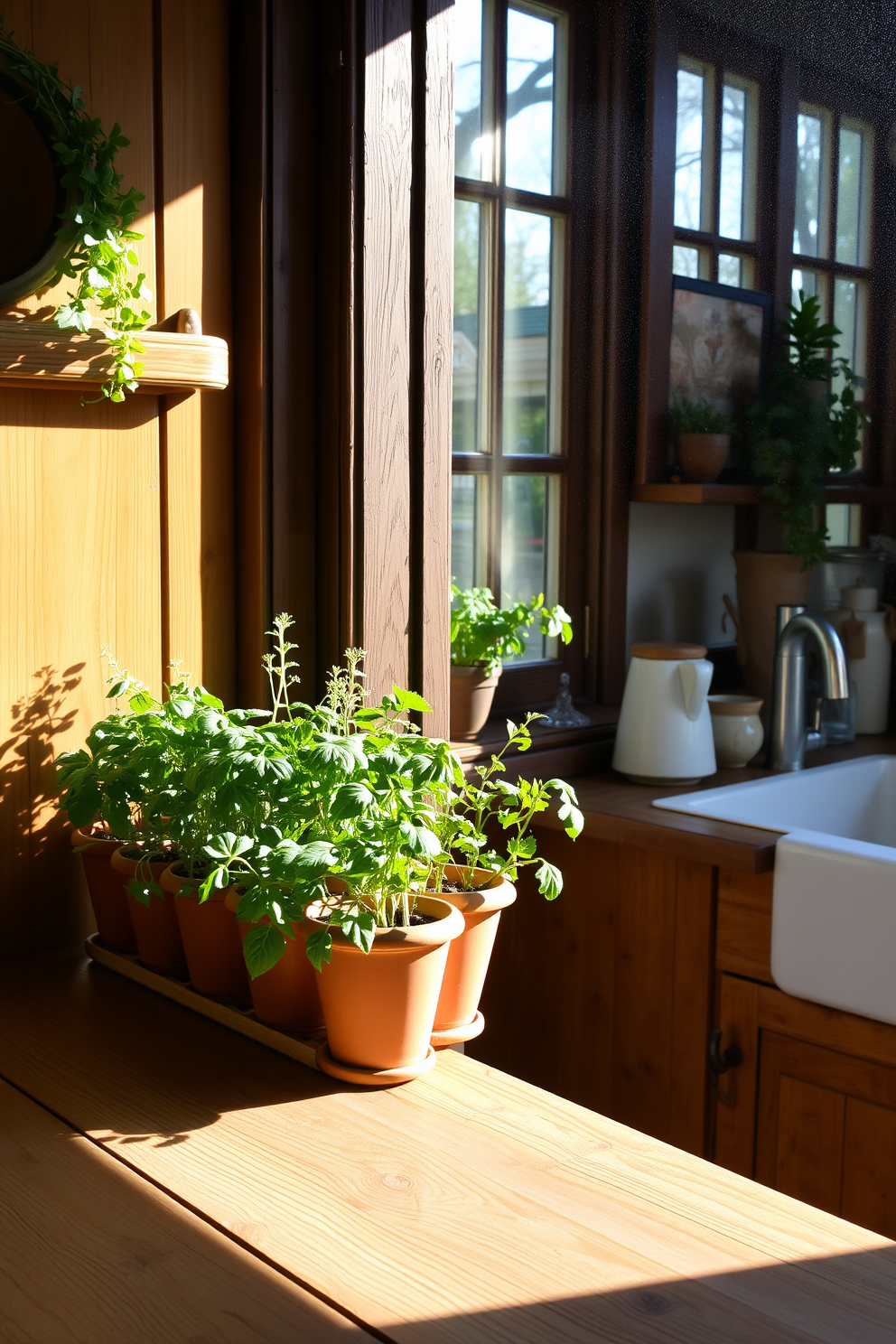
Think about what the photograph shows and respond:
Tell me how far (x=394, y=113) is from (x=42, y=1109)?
1119 mm

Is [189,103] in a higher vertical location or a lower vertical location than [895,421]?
higher

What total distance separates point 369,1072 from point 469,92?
1.54m

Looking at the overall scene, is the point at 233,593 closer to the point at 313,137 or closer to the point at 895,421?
the point at 313,137

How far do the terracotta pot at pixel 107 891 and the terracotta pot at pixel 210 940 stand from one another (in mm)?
111

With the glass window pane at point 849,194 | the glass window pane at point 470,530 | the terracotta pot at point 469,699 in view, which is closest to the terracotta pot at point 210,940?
the terracotta pot at point 469,699

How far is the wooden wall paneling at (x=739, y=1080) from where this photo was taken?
68.7 inches

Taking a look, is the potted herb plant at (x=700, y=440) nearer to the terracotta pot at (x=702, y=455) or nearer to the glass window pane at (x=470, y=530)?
the terracotta pot at (x=702, y=455)

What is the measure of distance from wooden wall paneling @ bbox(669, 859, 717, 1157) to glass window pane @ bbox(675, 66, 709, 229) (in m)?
1.23

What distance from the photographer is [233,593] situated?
154 centimetres

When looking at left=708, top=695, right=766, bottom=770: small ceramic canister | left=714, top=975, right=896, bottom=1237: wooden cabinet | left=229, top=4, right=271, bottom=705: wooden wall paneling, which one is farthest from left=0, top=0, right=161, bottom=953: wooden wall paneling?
left=708, top=695, right=766, bottom=770: small ceramic canister

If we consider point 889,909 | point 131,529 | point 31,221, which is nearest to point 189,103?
point 31,221

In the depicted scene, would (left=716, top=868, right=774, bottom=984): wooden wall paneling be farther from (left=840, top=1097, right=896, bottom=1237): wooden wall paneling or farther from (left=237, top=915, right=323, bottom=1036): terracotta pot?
(left=237, top=915, right=323, bottom=1036): terracotta pot

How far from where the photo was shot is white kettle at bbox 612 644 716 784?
6.47 ft

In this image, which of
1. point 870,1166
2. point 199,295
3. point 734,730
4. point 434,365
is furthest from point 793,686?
point 199,295
